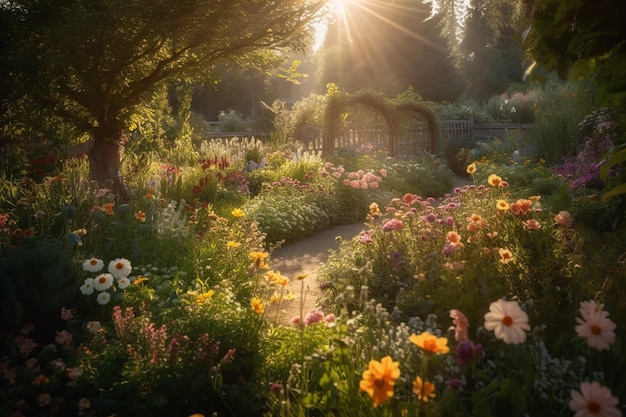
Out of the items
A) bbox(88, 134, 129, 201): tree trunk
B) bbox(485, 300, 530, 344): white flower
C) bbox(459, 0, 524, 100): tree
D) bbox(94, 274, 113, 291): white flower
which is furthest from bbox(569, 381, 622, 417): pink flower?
bbox(459, 0, 524, 100): tree

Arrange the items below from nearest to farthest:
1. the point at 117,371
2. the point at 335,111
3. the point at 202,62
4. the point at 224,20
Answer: the point at 117,371, the point at 224,20, the point at 202,62, the point at 335,111

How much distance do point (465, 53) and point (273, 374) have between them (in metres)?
44.4

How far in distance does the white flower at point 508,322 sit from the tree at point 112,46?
5.52 metres

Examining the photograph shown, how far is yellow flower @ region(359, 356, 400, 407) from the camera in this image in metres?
1.59

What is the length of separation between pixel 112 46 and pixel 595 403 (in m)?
6.33

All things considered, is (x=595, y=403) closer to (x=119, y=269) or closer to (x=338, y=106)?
(x=119, y=269)

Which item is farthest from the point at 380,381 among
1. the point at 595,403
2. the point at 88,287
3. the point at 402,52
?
the point at 402,52

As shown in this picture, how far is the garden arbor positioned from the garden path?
4808mm

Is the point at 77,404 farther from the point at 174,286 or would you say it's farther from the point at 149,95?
the point at 149,95

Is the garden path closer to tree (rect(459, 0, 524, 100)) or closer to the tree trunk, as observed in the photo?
the tree trunk

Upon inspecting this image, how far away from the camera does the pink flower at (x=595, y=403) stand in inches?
57.6

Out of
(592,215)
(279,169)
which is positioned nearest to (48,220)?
(592,215)

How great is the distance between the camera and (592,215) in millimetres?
5109

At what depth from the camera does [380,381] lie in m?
1.61
